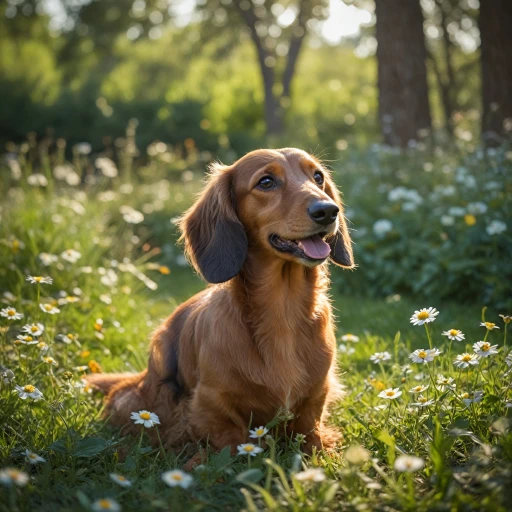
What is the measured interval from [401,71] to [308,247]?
618 centimetres

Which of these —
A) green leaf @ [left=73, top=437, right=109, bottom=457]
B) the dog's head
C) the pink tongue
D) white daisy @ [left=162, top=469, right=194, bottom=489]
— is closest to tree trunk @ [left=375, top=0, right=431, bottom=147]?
the dog's head

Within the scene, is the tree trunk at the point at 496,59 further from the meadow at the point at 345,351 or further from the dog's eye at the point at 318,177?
the dog's eye at the point at 318,177

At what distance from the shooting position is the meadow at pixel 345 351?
2059mm

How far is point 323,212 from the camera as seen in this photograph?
2.58 meters

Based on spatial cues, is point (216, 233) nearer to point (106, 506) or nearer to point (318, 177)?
point (318, 177)

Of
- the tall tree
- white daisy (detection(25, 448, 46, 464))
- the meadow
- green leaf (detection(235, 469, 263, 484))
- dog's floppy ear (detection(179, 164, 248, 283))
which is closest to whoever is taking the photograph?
green leaf (detection(235, 469, 263, 484))

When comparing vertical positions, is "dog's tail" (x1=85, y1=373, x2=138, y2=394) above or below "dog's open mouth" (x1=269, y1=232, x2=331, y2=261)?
below

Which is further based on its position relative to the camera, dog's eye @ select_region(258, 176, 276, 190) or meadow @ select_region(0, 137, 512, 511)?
dog's eye @ select_region(258, 176, 276, 190)

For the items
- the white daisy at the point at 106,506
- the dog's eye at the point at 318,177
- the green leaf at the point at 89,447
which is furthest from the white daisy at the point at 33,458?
the dog's eye at the point at 318,177

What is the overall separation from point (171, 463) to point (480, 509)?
1343 millimetres

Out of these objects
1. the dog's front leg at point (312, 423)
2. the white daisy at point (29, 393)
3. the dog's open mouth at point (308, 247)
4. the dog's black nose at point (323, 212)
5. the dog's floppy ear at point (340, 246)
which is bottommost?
the dog's front leg at point (312, 423)

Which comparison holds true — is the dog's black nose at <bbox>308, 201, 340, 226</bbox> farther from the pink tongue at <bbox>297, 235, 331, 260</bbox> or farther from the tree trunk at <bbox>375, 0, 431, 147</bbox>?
the tree trunk at <bbox>375, 0, 431, 147</bbox>

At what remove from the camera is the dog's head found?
2648 millimetres

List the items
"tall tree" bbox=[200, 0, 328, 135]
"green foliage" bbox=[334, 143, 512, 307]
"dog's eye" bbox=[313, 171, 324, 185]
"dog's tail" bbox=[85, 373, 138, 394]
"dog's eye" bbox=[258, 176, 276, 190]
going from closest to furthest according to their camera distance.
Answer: "dog's eye" bbox=[258, 176, 276, 190]
"dog's eye" bbox=[313, 171, 324, 185]
"dog's tail" bbox=[85, 373, 138, 394]
"green foliage" bbox=[334, 143, 512, 307]
"tall tree" bbox=[200, 0, 328, 135]
